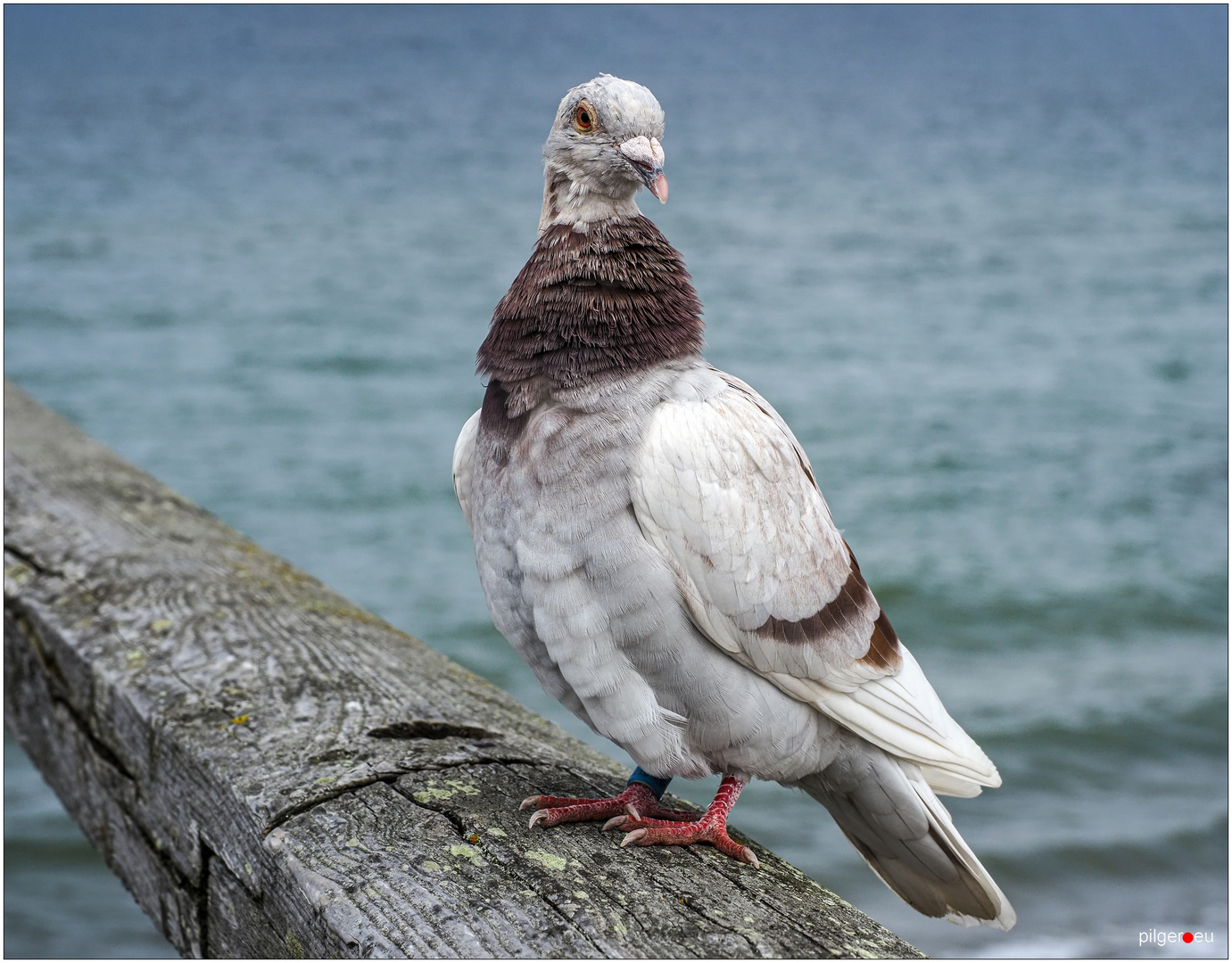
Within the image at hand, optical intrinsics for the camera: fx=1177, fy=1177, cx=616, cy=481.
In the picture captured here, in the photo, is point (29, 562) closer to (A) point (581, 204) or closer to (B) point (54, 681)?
(B) point (54, 681)

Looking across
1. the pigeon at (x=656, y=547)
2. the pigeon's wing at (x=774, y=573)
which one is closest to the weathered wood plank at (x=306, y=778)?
the pigeon at (x=656, y=547)

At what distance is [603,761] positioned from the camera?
A: 2717 mm

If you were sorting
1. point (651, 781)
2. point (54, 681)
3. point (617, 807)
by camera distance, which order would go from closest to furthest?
point (617, 807) < point (651, 781) < point (54, 681)

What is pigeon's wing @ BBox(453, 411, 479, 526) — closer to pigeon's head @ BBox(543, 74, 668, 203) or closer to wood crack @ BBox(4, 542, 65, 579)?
pigeon's head @ BBox(543, 74, 668, 203)

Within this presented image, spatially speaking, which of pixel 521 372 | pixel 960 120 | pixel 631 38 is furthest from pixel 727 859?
pixel 960 120

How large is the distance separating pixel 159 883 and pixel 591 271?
152 centimetres

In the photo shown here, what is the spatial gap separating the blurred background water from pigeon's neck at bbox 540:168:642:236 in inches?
125

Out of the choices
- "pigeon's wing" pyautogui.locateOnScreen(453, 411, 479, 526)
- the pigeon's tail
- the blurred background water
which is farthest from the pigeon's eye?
the blurred background water

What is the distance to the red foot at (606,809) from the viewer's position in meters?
2.16

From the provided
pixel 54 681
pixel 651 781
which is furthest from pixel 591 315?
pixel 54 681

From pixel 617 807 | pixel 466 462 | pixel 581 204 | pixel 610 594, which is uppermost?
pixel 581 204

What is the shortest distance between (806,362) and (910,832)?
319 inches

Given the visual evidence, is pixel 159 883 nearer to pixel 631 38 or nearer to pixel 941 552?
pixel 941 552

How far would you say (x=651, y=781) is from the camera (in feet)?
7.89
